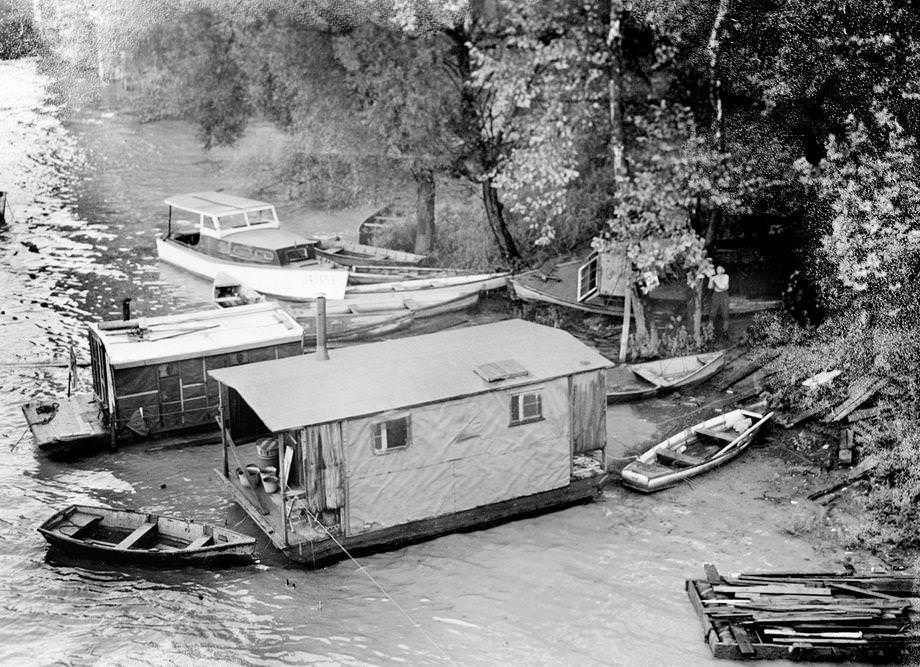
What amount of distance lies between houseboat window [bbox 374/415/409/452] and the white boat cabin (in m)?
15.3

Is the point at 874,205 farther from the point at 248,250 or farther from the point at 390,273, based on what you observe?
the point at 248,250

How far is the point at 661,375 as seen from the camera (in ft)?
85.3

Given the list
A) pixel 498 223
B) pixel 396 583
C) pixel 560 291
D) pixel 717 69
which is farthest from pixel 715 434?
pixel 498 223

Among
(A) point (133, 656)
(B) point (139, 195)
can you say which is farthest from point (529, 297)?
(B) point (139, 195)

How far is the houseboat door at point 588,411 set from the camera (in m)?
20.2

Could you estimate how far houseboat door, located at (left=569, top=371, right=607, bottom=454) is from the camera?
66.2 ft

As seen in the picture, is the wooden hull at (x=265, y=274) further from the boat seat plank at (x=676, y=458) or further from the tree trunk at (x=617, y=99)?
the boat seat plank at (x=676, y=458)

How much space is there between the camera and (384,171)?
34219 mm

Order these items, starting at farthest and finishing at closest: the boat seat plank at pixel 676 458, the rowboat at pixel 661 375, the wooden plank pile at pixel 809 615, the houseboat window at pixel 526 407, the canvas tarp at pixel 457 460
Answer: the rowboat at pixel 661 375
the boat seat plank at pixel 676 458
the houseboat window at pixel 526 407
the canvas tarp at pixel 457 460
the wooden plank pile at pixel 809 615

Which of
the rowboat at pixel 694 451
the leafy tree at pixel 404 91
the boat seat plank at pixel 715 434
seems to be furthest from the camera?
the leafy tree at pixel 404 91

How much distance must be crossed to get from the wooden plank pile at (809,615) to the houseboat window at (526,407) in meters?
4.13

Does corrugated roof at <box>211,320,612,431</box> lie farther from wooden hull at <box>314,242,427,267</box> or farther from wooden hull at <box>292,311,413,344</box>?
wooden hull at <box>314,242,427,267</box>

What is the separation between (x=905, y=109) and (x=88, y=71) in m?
28.7

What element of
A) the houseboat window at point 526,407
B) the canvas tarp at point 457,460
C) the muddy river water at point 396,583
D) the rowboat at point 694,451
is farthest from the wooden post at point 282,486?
the rowboat at point 694,451
